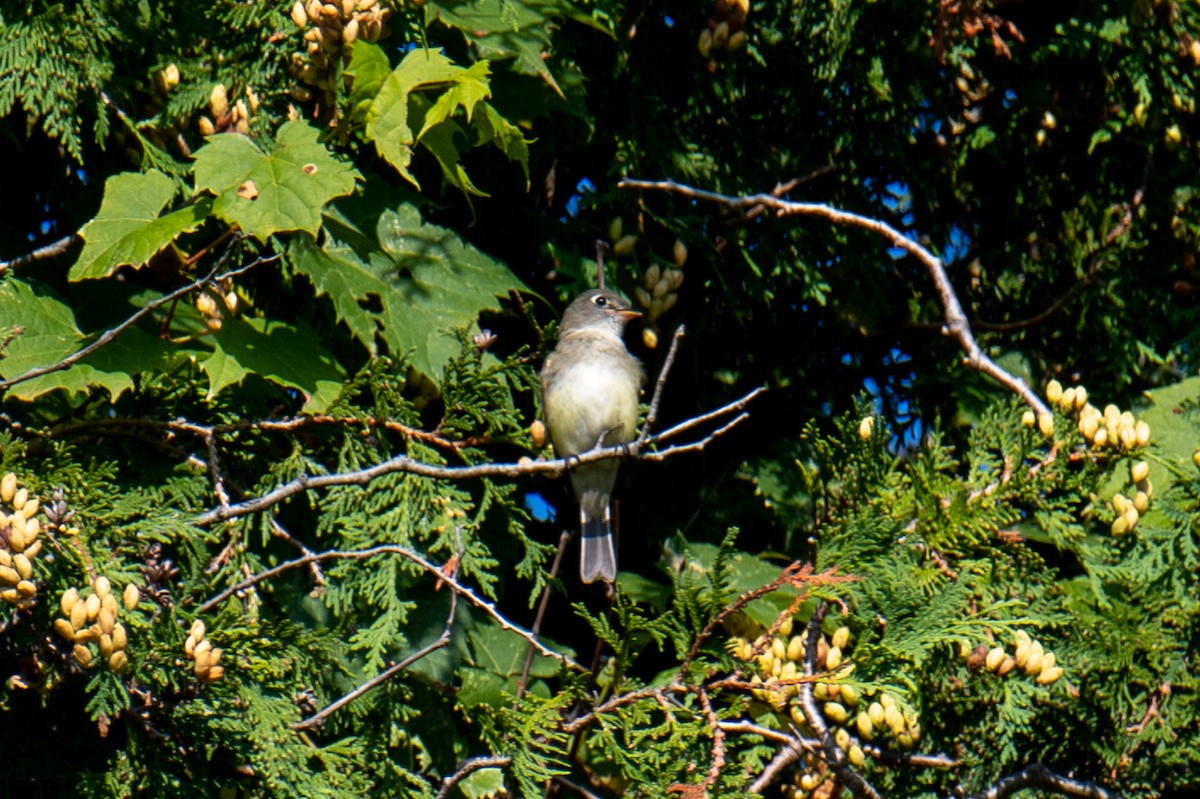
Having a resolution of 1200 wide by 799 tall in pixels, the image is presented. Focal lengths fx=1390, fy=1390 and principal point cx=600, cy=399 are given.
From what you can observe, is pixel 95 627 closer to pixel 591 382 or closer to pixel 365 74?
pixel 365 74

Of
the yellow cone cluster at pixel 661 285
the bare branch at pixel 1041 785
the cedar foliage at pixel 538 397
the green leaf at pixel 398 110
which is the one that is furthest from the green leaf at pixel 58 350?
the bare branch at pixel 1041 785

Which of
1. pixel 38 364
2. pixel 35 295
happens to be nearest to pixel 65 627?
pixel 38 364

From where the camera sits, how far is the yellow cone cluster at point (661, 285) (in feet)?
14.2

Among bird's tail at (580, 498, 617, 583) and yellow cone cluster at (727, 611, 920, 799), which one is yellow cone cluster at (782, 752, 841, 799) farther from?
bird's tail at (580, 498, 617, 583)

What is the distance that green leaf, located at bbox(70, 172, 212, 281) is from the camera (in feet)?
10.7

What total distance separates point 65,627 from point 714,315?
2.37m

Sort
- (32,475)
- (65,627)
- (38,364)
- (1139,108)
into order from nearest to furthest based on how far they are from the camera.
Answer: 1. (65,627)
2. (32,475)
3. (38,364)
4. (1139,108)

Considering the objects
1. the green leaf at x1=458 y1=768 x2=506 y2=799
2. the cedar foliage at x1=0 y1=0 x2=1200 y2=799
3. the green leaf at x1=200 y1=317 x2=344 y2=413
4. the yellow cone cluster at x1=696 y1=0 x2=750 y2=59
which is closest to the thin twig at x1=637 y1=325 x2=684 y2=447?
the cedar foliage at x1=0 y1=0 x2=1200 y2=799

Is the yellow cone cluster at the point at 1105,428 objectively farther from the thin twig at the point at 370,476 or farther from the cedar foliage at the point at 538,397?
the thin twig at the point at 370,476

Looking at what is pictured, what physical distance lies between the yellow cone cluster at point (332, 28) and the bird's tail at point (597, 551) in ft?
4.93

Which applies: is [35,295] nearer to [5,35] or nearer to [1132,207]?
[5,35]

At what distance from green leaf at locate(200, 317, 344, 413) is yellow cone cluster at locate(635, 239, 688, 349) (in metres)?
1.12

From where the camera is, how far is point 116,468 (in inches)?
126

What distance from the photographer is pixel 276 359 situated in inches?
140
